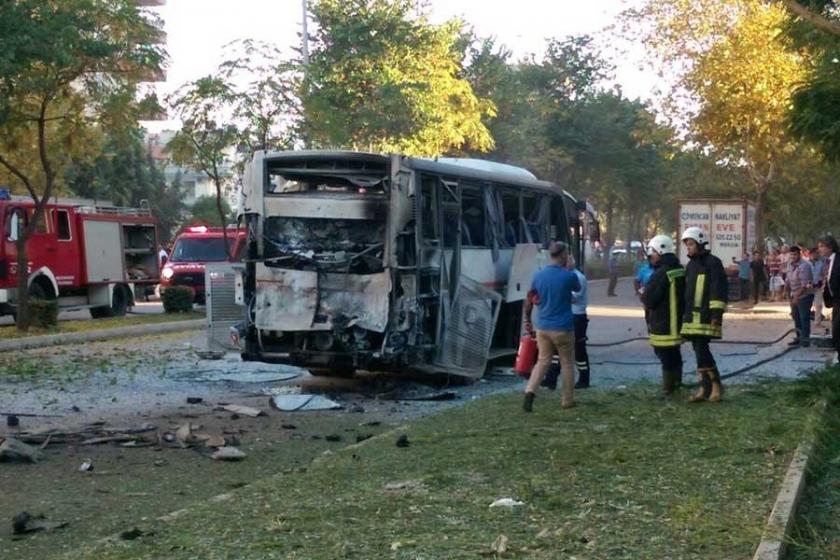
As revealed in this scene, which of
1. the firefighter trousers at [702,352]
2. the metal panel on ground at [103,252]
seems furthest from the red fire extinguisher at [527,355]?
the metal panel on ground at [103,252]

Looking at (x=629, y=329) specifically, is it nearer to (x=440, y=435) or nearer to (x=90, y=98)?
(x=90, y=98)

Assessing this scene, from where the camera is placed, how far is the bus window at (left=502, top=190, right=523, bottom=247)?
61.8ft

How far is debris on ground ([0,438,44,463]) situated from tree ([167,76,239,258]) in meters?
20.4

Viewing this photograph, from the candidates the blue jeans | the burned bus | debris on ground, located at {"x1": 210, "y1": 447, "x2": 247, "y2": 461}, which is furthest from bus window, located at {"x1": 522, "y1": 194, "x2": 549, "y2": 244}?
debris on ground, located at {"x1": 210, "y1": 447, "x2": 247, "y2": 461}

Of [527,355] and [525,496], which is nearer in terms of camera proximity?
[525,496]

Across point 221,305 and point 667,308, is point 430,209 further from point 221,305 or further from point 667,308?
point 667,308

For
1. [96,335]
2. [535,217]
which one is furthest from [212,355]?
[535,217]

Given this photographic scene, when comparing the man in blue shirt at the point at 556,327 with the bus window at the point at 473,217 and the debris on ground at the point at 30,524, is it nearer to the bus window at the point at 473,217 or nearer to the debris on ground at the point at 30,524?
the bus window at the point at 473,217

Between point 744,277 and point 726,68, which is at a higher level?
point 726,68

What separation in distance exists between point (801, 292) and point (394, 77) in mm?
21404

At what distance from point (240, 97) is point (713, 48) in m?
14.4

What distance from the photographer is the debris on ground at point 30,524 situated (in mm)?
7797

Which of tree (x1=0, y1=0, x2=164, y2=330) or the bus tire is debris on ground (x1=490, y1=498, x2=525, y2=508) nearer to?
tree (x1=0, y1=0, x2=164, y2=330)

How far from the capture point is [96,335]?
24922 mm
